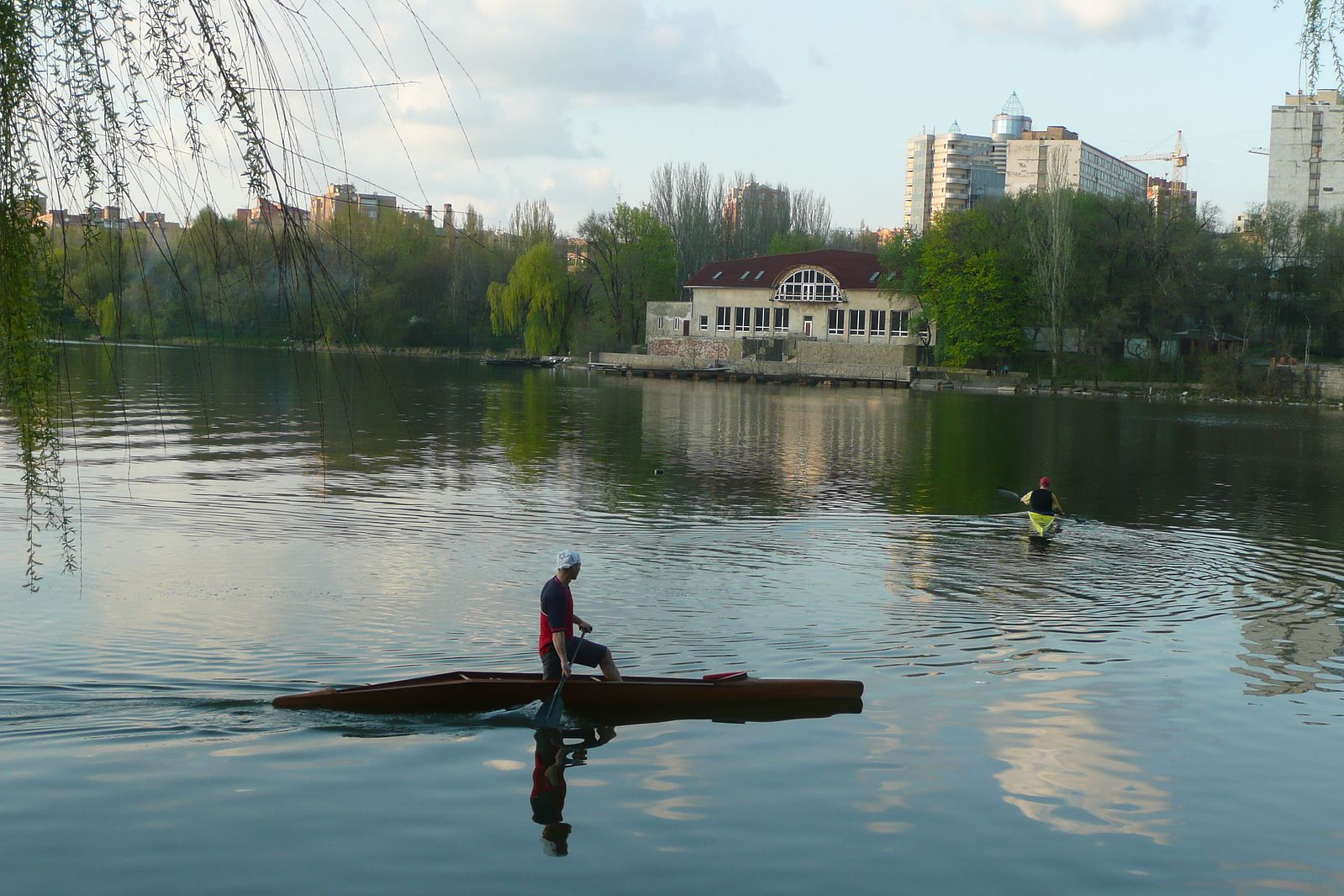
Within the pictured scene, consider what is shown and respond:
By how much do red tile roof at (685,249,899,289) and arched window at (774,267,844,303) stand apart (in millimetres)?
480

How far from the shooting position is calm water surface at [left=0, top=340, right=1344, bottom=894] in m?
8.74

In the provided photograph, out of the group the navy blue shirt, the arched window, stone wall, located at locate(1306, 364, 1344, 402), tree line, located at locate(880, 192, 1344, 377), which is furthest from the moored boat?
the navy blue shirt

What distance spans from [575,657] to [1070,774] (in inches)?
189

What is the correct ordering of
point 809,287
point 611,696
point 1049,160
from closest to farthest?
1. point 611,696
2. point 809,287
3. point 1049,160

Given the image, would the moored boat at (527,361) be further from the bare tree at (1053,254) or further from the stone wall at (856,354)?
the bare tree at (1053,254)

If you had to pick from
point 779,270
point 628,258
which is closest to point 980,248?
point 779,270

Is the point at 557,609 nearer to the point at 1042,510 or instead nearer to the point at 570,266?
the point at 1042,510

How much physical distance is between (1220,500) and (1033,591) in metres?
13.8

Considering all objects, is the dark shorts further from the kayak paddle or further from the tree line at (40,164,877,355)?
the tree line at (40,164,877,355)

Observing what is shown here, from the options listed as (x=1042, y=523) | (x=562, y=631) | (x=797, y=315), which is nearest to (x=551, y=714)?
(x=562, y=631)

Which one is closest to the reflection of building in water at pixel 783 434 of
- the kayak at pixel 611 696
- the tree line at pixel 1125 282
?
the tree line at pixel 1125 282

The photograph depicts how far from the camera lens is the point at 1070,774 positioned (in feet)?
34.7

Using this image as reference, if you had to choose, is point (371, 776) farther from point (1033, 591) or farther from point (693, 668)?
point (1033, 591)

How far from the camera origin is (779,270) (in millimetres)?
96500
